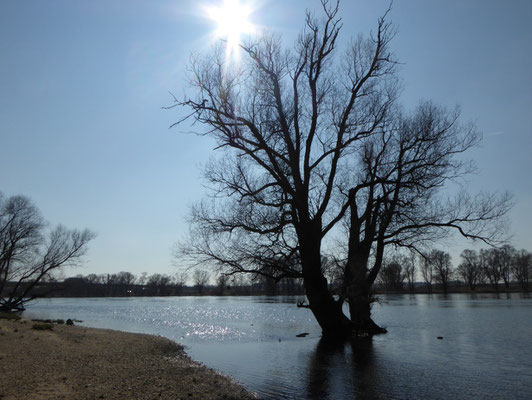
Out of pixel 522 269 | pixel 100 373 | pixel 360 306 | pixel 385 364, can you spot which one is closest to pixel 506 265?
pixel 522 269

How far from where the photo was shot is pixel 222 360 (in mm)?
16672

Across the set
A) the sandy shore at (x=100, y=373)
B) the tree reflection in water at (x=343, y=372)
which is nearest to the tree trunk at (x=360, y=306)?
the tree reflection in water at (x=343, y=372)

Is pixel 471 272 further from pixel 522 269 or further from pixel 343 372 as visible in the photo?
pixel 343 372

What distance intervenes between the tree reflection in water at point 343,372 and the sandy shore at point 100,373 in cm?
246

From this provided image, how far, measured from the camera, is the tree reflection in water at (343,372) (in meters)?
10.9

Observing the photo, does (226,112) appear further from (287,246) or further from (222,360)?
(222,360)

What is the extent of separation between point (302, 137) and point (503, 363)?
1286cm

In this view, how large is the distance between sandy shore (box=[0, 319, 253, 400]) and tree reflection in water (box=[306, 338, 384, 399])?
2.46m

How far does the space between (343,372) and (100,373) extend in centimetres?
781

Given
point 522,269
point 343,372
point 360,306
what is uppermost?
point 522,269

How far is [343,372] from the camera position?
13539mm

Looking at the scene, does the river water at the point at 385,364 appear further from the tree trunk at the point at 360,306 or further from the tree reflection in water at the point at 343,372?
the tree trunk at the point at 360,306

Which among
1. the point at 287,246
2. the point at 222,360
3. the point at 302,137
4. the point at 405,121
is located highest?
the point at 405,121

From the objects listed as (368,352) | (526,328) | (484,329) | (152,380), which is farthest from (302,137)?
(526,328)
